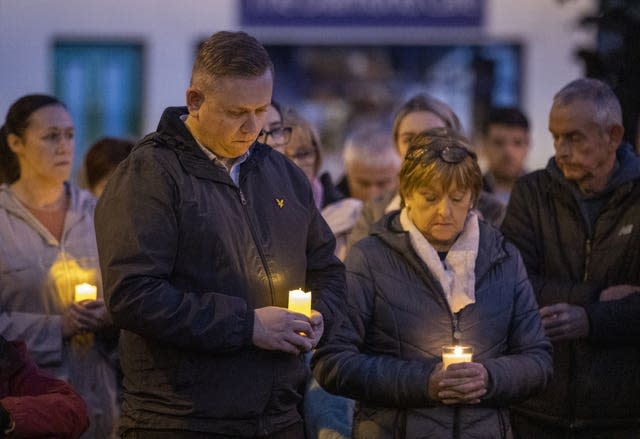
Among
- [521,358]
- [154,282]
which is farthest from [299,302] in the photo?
[521,358]

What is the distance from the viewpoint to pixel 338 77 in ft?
43.5

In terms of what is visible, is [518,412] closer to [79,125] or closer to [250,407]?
[250,407]

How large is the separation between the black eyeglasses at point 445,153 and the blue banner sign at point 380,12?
8.39 metres

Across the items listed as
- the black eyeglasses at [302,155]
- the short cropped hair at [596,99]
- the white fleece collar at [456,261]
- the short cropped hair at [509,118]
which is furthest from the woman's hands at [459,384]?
the short cropped hair at [509,118]

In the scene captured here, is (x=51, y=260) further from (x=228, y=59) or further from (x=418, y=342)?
(x=228, y=59)

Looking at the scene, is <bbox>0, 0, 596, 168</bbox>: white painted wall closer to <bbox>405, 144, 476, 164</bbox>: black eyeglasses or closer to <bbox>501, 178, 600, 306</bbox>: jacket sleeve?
<bbox>501, 178, 600, 306</bbox>: jacket sleeve

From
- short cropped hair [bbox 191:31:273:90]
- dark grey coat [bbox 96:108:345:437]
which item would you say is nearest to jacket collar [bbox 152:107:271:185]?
dark grey coat [bbox 96:108:345:437]

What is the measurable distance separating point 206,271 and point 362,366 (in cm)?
85

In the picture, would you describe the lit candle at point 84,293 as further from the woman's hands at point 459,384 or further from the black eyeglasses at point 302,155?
the woman's hands at point 459,384

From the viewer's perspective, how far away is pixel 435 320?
4707mm

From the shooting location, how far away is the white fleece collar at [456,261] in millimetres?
4719

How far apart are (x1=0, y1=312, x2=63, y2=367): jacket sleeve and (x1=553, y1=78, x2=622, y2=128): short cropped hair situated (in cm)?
243

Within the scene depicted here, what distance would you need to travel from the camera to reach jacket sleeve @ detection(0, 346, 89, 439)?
14.3 feet

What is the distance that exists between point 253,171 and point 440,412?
1.12 meters
